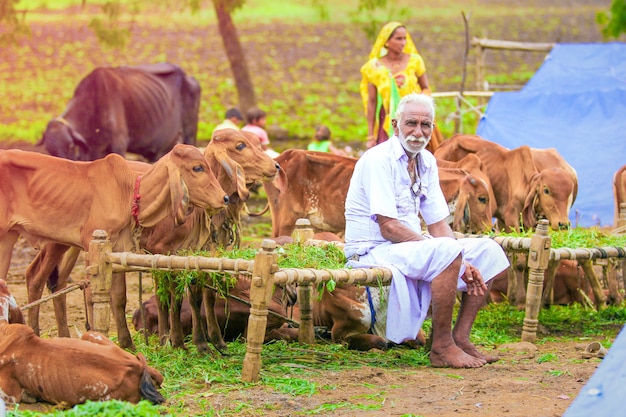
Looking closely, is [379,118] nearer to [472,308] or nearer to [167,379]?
[472,308]

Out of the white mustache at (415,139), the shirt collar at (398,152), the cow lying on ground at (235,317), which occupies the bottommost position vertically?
the cow lying on ground at (235,317)

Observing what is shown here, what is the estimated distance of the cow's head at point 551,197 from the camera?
366 inches

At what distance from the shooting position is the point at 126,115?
15109 millimetres

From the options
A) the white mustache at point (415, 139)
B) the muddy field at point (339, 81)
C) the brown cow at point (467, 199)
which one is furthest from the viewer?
the brown cow at point (467, 199)

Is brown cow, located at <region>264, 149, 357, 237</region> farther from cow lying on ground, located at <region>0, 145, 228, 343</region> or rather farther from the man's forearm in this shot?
the man's forearm

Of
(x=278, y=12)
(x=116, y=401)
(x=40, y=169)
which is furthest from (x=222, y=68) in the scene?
(x=116, y=401)

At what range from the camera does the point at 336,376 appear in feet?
20.7

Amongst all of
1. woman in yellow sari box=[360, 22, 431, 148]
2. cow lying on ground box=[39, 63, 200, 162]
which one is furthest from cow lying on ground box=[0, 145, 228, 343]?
cow lying on ground box=[39, 63, 200, 162]

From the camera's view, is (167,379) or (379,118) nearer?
(167,379)

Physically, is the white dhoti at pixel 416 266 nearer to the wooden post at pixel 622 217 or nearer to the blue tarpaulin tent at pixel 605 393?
the blue tarpaulin tent at pixel 605 393

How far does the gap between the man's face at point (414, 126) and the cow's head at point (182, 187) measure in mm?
1264

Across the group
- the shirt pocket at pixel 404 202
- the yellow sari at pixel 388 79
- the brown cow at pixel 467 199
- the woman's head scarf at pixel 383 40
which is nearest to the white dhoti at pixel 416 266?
the shirt pocket at pixel 404 202

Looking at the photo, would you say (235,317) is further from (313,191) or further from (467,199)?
(467,199)

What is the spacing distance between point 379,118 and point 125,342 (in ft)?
15.2
